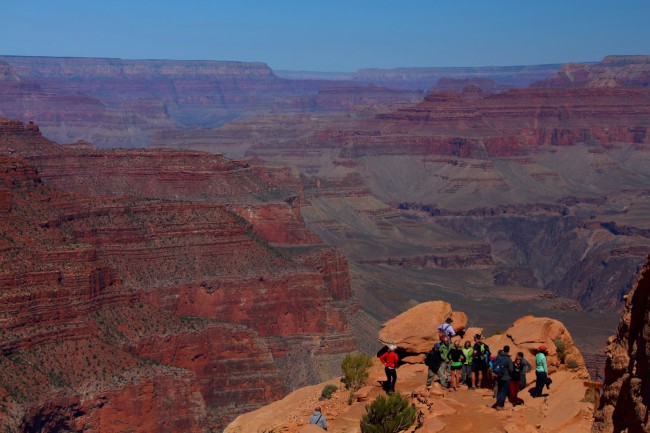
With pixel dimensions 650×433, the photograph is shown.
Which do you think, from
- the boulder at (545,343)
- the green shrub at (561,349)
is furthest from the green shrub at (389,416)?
the green shrub at (561,349)

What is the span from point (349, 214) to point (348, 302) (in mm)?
83399

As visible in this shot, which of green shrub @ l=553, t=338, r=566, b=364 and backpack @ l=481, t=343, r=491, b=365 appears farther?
green shrub @ l=553, t=338, r=566, b=364

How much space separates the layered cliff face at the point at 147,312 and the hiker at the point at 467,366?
25.3 m

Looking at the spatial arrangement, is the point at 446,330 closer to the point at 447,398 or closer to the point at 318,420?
the point at 447,398

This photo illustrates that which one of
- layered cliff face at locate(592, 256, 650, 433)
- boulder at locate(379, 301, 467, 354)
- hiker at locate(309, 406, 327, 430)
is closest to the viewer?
layered cliff face at locate(592, 256, 650, 433)

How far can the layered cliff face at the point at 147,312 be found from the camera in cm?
5394

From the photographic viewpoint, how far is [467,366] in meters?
28.0

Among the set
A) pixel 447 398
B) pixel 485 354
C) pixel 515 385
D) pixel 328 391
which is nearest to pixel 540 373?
pixel 515 385

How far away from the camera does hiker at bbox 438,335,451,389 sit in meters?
27.6

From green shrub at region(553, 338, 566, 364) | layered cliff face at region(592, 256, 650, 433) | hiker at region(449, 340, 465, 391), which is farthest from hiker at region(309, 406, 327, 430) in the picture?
layered cliff face at region(592, 256, 650, 433)

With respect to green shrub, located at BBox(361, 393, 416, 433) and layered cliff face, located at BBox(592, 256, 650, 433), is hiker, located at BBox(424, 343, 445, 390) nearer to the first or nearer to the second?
green shrub, located at BBox(361, 393, 416, 433)

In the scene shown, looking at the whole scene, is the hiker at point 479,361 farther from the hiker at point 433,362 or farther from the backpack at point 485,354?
the hiker at point 433,362

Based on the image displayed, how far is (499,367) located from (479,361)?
2429 mm

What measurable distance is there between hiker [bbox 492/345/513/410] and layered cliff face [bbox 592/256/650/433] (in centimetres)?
692
